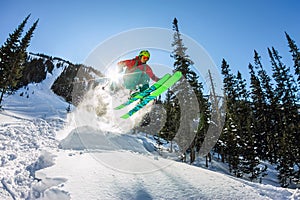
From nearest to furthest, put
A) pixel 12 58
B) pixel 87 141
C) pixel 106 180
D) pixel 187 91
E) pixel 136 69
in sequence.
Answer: pixel 106 180 < pixel 136 69 < pixel 87 141 < pixel 187 91 < pixel 12 58

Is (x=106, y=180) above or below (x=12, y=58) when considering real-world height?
below

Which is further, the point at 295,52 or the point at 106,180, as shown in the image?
the point at 295,52

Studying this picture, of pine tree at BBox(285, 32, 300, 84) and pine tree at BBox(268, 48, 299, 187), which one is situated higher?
pine tree at BBox(285, 32, 300, 84)

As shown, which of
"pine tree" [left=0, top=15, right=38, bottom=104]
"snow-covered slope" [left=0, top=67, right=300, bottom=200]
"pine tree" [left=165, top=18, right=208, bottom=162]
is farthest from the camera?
"pine tree" [left=0, top=15, right=38, bottom=104]

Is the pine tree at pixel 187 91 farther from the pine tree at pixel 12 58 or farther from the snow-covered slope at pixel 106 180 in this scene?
the pine tree at pixel 12 58

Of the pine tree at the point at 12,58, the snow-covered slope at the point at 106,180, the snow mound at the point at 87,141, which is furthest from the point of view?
the pine tree at the point at 12,58

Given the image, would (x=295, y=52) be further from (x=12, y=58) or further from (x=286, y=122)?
(x=12, y=58)

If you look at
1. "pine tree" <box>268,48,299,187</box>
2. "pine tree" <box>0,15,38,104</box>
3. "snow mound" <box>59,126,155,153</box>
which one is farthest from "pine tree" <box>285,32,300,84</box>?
"pine tree" <box>0,15,38,104</box>

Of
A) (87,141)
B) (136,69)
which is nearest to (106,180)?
(136,69)

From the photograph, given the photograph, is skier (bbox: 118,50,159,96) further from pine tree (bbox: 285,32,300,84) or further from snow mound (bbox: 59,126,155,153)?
pine tree (bbox: 285,32,300,84)

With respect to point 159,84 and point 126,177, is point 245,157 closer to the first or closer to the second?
point 159,84

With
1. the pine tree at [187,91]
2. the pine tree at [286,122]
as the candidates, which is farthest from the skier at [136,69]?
the pine tree at [286,122]

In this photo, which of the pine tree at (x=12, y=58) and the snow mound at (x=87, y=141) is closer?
the snow mound at (x=87, y=141)

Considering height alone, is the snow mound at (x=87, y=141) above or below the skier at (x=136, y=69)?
below
